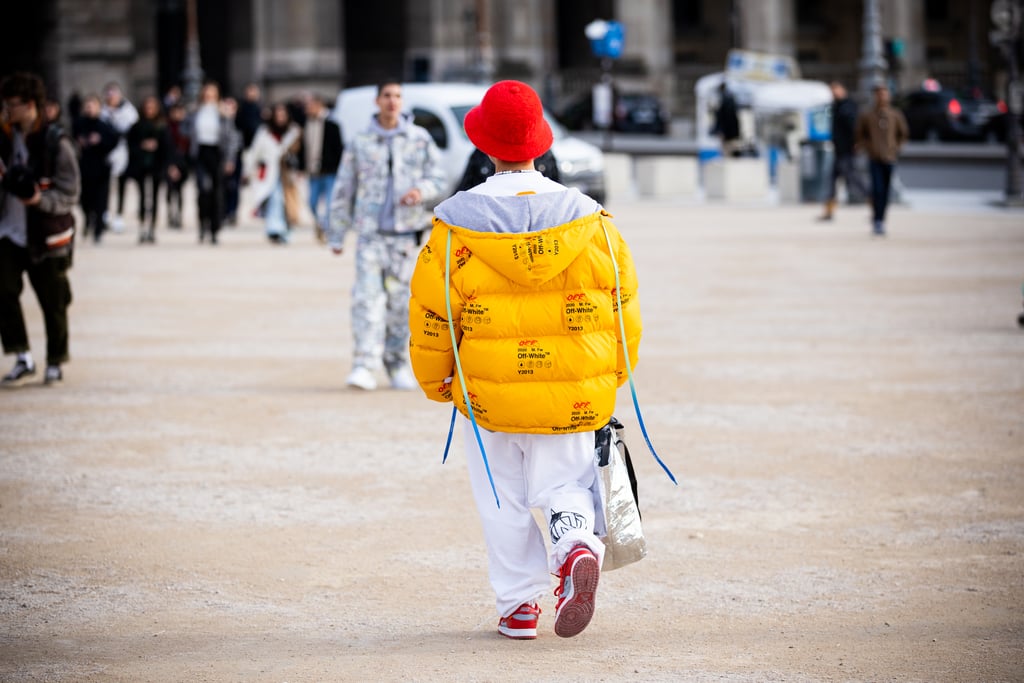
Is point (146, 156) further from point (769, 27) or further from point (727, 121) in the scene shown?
point (769, 27)

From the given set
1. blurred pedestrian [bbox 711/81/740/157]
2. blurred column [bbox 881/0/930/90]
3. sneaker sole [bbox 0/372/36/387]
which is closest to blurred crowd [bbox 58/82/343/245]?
sneaker sole [bbox 0/372/36/387]

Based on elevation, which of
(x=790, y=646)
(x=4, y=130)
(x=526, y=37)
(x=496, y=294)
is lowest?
(x=790, y=646)

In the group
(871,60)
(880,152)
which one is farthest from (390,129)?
(871,60)

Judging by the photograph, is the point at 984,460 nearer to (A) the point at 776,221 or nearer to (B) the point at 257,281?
(B) the point at 257,281

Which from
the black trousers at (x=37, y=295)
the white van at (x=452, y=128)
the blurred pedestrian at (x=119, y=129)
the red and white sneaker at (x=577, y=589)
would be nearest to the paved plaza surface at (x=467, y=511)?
the red and white sneaker at (x=577, y=589)

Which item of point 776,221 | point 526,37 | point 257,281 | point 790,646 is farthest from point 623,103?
point 790,646

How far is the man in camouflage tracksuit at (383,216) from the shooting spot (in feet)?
33.4

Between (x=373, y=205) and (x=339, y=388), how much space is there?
1.18m

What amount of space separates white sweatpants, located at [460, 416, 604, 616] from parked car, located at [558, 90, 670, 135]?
46.3 metres

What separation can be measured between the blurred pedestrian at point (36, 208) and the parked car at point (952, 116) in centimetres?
3867

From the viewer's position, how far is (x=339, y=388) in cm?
1043

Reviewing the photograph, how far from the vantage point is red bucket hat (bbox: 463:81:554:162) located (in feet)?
16.5

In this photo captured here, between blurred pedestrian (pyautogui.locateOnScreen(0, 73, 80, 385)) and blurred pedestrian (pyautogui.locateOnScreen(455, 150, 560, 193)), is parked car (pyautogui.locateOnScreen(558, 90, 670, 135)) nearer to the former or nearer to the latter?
blurred pedestrian (pyautogui.locateOnScreen(0, 73, 80, 385))

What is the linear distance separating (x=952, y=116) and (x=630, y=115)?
33.2ft
